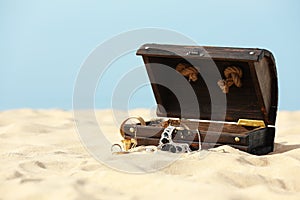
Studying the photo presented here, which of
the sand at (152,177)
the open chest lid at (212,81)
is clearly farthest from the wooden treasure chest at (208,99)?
the sand at (152,177)

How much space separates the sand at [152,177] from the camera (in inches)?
104

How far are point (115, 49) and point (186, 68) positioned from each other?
68 centimetres

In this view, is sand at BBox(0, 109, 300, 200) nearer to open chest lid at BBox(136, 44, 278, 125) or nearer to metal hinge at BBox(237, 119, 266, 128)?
metal hinge at BBox(237, 119, 266, 128)

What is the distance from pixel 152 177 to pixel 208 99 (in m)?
1.90

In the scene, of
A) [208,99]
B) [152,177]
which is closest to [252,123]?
[208,99]

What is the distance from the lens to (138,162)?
3.35m

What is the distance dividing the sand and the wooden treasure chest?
8.5 inches

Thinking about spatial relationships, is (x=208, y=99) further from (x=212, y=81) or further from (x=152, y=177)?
(x=152, y=177)

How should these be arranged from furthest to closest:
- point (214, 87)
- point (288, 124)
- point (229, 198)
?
point (288, 124)
point (214, 87)
point (229, 198)

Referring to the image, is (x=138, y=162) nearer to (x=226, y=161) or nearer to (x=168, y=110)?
(x=226, y=161)

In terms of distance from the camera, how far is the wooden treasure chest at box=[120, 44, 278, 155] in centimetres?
397

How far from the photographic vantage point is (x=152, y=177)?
2900mm

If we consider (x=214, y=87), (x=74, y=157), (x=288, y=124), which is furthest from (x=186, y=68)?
(x=288, y=124)

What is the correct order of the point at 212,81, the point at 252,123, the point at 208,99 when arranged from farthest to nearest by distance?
the point at 208,99
the point at 212,81
the point at 252,123
